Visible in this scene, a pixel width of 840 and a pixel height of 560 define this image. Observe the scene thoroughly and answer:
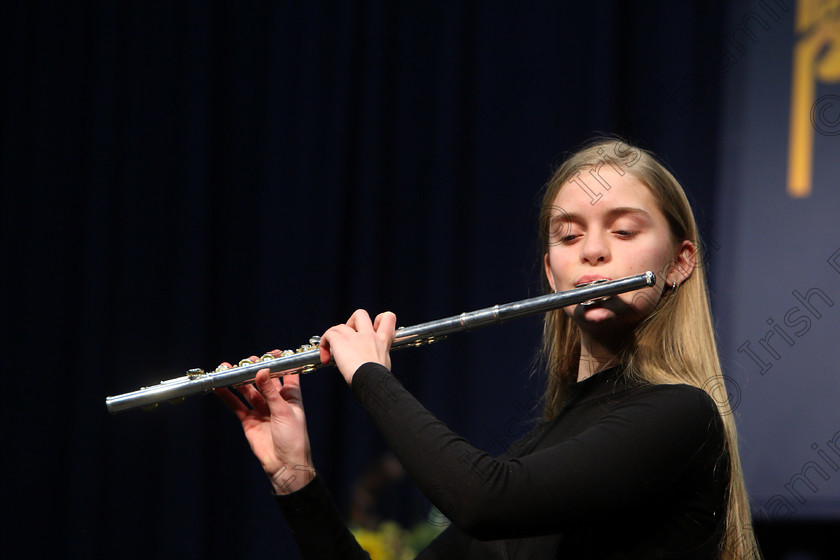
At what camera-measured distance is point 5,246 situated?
8.57 ft

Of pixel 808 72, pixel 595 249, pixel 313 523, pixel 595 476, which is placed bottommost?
pixel 313 523

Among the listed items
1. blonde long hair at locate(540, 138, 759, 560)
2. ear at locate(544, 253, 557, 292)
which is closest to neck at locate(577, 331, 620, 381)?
blonde long hair at locate(540, 138, 759, 560)

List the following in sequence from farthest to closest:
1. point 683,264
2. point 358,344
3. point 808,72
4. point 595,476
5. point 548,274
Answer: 1. point 808,72
2. point 548,274
3. point 683,264
4. point 358,344
5. point 595,476

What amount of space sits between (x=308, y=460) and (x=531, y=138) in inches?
55.9

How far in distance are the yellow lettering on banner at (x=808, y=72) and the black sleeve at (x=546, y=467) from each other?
138cm

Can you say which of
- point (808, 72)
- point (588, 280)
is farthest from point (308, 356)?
point (808, 72)

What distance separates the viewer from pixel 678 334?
1.16 metres

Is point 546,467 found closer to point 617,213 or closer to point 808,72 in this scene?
point 617,213

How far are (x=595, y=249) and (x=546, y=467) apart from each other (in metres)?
0.36

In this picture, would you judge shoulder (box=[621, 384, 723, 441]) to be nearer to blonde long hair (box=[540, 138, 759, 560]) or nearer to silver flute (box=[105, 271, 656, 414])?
blonde long hair (box=[540, 138, 759, 560])

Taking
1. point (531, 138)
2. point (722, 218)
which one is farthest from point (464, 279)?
point (722, 218)

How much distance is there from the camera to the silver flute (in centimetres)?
119

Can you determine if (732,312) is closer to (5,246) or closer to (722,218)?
(722,218)

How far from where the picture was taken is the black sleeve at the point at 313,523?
1.25 m
